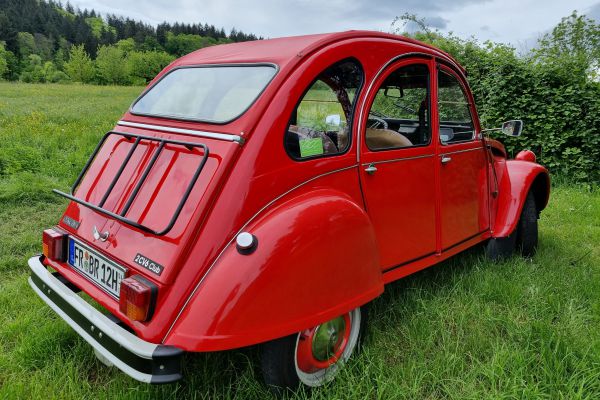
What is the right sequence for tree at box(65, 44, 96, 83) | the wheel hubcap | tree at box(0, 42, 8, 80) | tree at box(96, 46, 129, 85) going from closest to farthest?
1. the wheel hubcap
2. tree at box(0, 42, 8, 80)
3. tree at box(65, 44, 96, 83)
4. tree at box(96, 46, 129, 85)

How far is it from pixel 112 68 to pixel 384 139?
73358 mm

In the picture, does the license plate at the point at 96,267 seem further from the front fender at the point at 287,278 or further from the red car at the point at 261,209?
the front fender at the point at 287,278

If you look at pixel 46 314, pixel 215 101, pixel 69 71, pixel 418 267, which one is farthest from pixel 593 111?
pixel 69 71

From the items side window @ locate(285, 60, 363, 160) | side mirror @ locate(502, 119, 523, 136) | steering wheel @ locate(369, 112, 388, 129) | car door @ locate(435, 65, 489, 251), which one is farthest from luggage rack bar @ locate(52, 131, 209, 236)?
side mirror @ locate(502, 119, 523, 136)

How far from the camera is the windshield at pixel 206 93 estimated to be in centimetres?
245

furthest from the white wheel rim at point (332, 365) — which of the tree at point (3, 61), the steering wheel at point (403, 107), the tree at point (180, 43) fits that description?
the tree at point (3, 61)

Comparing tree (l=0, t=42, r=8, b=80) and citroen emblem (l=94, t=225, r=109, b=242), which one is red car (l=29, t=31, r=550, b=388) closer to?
citroen emblem (l=94, t=225, r=109, b=242)

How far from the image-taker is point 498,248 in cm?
386

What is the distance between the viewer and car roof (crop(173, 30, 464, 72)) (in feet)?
8.18

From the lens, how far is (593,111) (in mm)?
6949

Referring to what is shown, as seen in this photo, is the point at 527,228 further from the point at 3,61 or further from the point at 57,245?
the point at 3,61

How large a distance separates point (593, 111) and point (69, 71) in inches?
2890

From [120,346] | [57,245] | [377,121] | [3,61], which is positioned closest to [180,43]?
[3,61]

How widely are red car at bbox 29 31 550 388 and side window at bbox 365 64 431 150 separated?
2 centimetres
